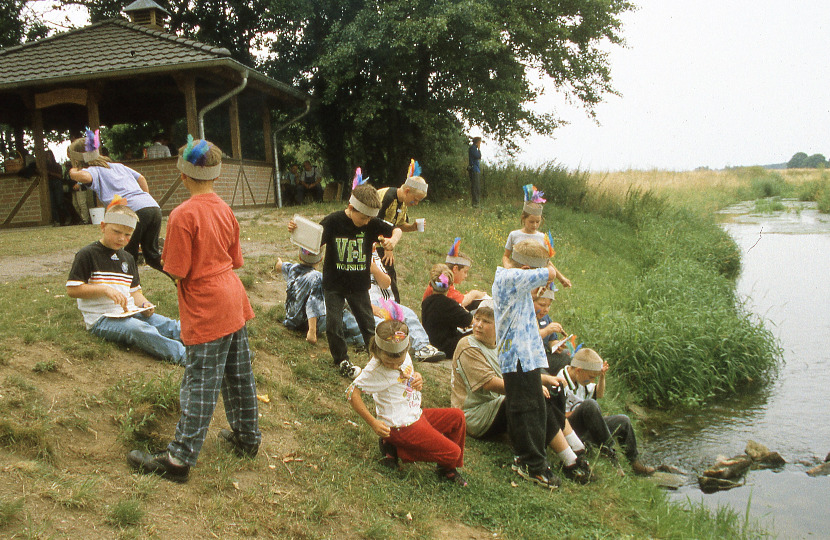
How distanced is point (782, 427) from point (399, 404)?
Result: 18.6 feet

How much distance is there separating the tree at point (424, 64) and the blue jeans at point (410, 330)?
38.1 ft

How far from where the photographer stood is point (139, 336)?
4.69m

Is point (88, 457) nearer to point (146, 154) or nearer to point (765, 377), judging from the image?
point (765, 377)

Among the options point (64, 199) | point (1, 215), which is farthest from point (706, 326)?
point (1, 215)

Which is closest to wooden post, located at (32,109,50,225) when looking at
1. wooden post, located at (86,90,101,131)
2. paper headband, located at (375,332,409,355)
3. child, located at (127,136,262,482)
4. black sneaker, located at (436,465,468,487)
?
wooden post, located at (86,90,101,131)

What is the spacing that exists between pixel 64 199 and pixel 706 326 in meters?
13.1

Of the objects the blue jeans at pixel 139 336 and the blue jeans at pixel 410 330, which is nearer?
the blue jeans at pixel 139 336

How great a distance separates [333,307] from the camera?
A: 5.16 metres

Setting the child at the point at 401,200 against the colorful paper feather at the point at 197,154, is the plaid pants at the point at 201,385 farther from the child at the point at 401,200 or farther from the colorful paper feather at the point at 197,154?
the child at the point at 401,200

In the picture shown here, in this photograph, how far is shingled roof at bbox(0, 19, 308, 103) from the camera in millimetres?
12789

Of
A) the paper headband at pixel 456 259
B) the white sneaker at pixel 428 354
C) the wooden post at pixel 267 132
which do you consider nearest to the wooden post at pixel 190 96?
the wooden post at pixel 267 132

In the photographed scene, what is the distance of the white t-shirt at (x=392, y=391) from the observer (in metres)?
3.88

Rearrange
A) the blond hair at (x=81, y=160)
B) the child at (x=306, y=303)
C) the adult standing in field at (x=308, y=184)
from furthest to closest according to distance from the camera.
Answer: the adult standing in field at (x=308, y=184)
the child at (x=306, y=303)
the blond hair at (x=81, y=160)

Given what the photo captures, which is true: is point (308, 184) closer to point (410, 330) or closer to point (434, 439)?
point (410, 330)
